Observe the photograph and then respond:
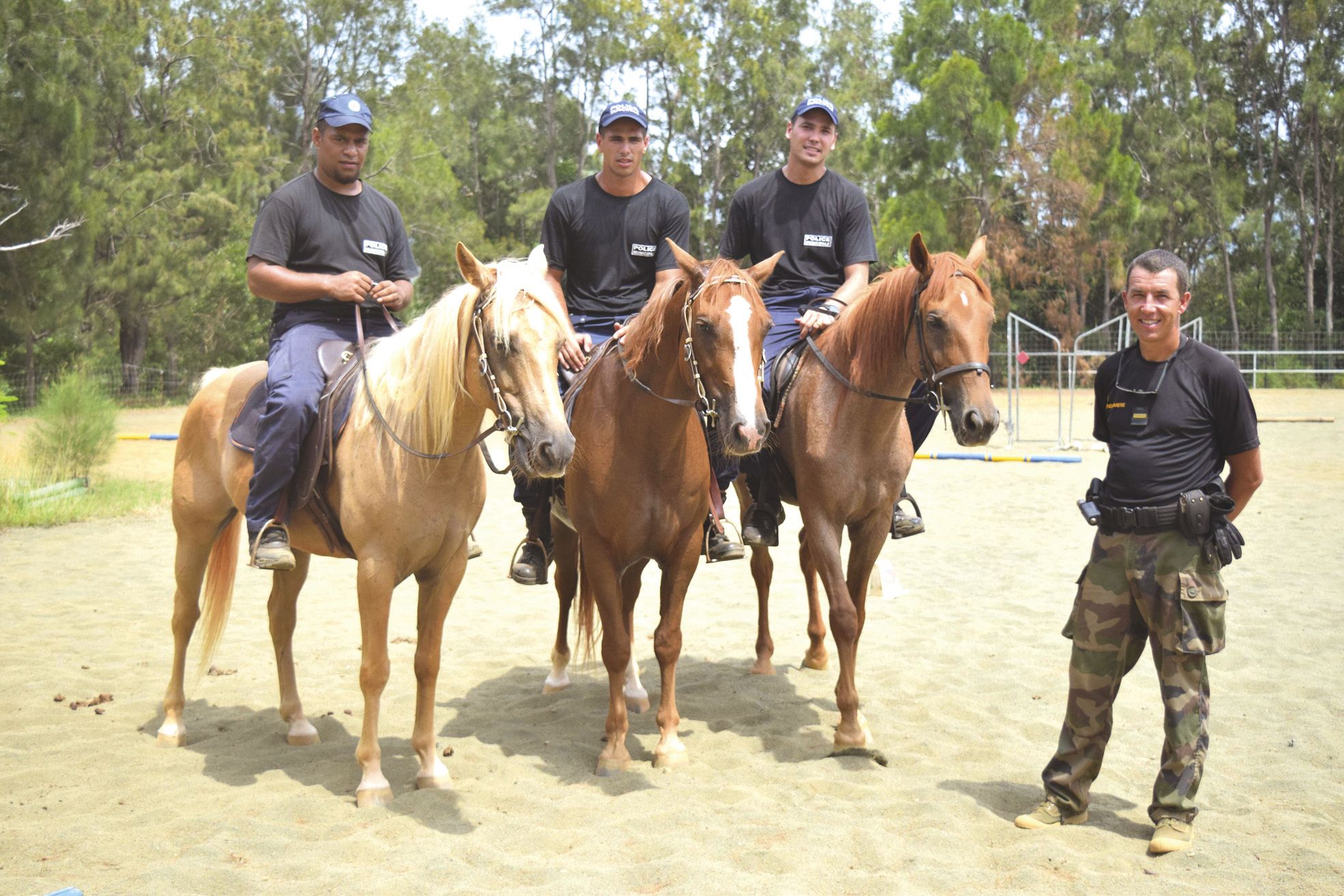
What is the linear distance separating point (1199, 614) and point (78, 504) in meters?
11.8

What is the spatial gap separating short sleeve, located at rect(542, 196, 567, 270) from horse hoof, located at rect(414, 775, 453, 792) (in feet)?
8.28

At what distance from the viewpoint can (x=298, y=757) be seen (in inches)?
198

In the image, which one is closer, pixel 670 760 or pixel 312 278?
pixel 312 278

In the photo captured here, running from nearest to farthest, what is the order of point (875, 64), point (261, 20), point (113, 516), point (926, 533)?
1. point (926, 533)
2. point (113, 516)
3. point (261, 20)
4. point (875, 64)

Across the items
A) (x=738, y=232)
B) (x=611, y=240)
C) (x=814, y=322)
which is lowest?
(x=814, y=322)

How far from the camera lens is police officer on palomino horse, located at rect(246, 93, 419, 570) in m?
4.50

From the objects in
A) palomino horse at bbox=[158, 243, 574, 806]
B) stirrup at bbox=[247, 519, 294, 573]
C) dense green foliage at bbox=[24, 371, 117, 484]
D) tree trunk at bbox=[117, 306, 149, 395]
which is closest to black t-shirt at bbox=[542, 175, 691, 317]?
palomino horse at bbox=[158, 243, 574, 806]

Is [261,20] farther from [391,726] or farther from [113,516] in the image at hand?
[391,726]

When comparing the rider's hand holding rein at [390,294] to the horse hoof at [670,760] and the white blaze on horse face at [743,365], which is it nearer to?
the white blaze on horse face at [743,365]

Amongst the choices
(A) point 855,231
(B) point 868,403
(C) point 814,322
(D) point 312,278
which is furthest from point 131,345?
(B) point 868,403

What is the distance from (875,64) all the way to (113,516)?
140 feet

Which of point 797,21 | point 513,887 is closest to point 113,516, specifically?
point 513,887

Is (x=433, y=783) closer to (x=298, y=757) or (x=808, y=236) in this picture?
(x=298, y=757)

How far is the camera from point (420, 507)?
431 cm
